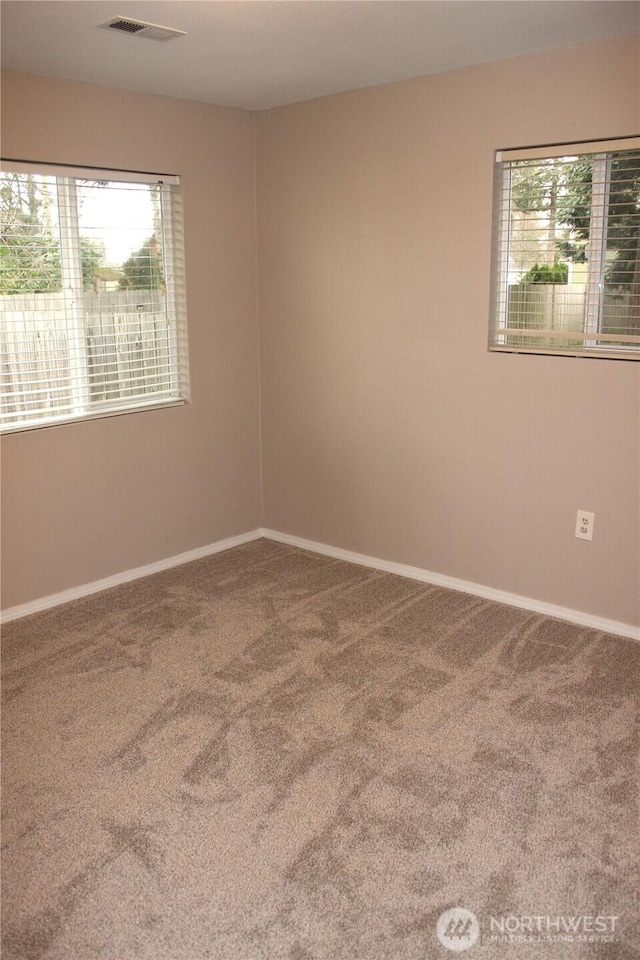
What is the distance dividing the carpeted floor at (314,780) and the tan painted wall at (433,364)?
389mm

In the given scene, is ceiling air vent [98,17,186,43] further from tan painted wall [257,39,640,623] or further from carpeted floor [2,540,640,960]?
carpeted floor [2,540,640,960]

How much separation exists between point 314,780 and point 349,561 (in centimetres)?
196

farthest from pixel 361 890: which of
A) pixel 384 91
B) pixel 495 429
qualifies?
pixel 384 91

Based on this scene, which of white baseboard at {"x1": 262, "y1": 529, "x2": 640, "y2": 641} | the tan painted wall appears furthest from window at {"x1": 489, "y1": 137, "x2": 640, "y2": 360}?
white baseboard at {"x1": 262, "y1": 529, "x2": 640, "y2": 641}

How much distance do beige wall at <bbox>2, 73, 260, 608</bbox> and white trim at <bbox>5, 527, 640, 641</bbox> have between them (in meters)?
0.04

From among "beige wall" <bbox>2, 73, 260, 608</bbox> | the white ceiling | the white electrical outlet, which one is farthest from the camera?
"beige wall" <bbox>2, 73, 260, 608</bbox>

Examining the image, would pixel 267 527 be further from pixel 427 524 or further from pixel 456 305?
pixel 456 305

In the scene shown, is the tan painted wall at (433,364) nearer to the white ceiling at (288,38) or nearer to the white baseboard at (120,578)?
the white ceiling at (288,38)

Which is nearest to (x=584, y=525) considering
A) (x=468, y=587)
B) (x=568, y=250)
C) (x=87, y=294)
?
(x=468, y=587)

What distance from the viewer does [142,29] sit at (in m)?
2.96

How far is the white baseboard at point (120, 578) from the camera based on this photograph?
3.88 metres

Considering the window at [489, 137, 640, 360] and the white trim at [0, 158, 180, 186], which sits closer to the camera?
the window at [489, 137, 640, 360]

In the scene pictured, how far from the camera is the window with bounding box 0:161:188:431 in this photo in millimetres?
3732

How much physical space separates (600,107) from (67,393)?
255cm
